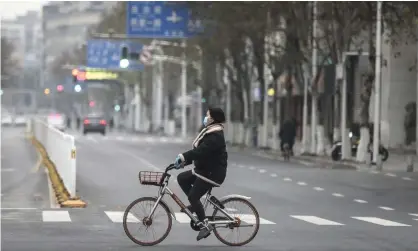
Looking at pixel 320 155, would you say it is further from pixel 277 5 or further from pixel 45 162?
pixel 45 162

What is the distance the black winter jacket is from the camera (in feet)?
53.2

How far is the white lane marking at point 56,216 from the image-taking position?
819 inches

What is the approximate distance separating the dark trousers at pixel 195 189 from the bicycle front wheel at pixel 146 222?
0.36 meters

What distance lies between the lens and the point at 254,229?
1667 cm

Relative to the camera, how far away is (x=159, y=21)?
6288cm

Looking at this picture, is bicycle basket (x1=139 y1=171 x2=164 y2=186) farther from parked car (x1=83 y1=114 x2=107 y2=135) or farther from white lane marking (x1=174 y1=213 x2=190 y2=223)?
parked car (x1=83 y1=114 x2=107 y2=135)

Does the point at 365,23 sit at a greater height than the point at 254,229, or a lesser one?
greater

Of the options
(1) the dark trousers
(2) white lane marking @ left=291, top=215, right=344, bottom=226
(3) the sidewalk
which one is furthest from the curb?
(3) the sidewalk

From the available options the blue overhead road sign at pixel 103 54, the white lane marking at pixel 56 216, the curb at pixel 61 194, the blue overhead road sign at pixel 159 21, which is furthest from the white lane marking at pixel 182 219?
the blue overhead road sign at pixel 103 54

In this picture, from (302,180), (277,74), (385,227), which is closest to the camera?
(385,227)

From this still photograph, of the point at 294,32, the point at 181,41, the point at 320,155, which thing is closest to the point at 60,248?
the point at 320,155

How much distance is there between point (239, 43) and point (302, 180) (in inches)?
1164

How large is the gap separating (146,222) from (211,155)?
4.01ft

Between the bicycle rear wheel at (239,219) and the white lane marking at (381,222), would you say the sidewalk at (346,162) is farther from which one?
the bicycle rear wheel at (239,219)
